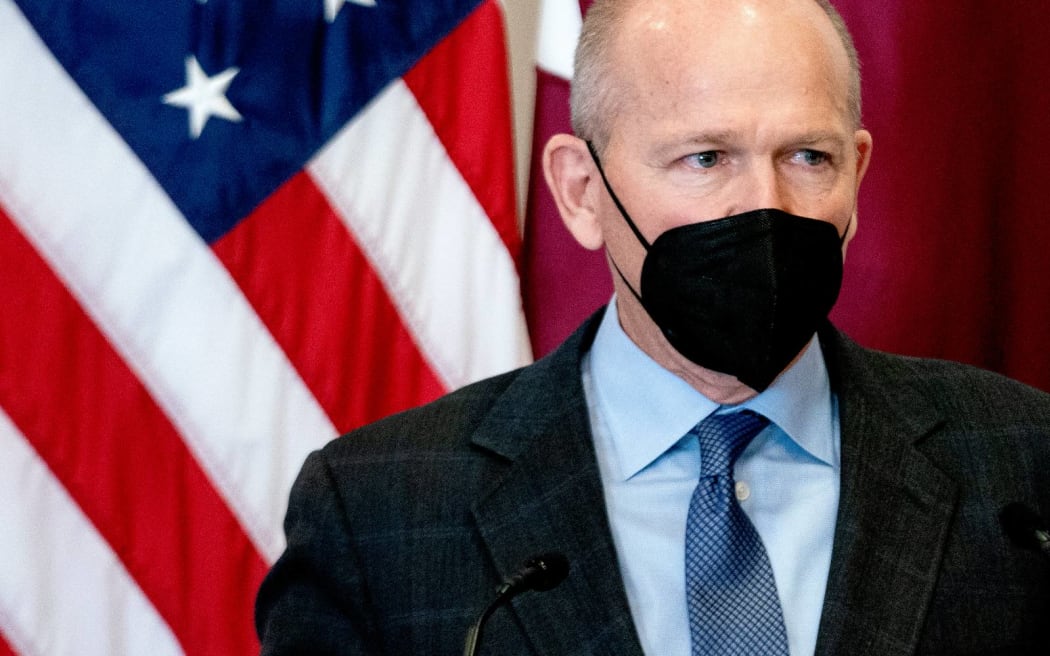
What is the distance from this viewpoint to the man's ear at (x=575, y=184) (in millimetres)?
2016

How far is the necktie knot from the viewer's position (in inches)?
70.4

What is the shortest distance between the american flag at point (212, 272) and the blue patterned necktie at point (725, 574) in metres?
1.04

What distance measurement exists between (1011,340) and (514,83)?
47.3 inches

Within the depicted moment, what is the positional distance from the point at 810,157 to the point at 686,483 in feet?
1.53

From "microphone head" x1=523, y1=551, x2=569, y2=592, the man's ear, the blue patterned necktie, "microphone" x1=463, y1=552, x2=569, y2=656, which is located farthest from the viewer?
the man's ear

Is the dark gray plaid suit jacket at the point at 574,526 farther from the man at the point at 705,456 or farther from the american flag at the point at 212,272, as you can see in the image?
the american flag at the point at 212,272

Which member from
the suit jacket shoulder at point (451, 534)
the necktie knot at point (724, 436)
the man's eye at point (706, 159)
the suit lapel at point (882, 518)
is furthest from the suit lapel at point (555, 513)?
the man's eye at point (706, 159)

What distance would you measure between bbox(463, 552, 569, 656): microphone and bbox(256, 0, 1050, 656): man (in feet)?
0.69

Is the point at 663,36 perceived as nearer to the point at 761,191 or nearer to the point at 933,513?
the point at 761,191

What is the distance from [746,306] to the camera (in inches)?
68.4

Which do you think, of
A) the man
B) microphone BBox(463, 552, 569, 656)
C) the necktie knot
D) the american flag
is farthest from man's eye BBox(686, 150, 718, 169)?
the american flag

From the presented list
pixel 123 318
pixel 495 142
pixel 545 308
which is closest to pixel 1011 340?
pixel 545 308

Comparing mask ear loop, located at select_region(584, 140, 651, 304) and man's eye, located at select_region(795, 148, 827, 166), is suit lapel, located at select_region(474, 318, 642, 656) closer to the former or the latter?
mask ear loop, located at select_region(584, 140, 651, 304)

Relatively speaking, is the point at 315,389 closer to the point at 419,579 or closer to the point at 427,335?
the point at 427,335
